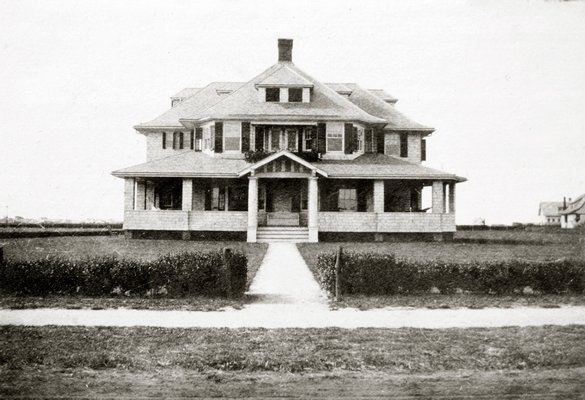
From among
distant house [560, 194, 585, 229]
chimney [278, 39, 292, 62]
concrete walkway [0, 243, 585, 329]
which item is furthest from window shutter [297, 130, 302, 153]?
distant house [560, 194, 585, 229]

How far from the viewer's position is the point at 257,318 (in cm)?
1082

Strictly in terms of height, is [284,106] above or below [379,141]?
above

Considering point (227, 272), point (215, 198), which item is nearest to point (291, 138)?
point (215, 198)

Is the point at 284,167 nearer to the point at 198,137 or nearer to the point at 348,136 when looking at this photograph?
the point at 348,136

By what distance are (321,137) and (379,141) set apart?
487 centimetres

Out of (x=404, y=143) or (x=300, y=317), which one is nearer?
(x=300, y=317)

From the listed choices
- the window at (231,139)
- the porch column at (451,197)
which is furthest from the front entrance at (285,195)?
the porch column at (451,197)

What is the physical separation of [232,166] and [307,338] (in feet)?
74.2

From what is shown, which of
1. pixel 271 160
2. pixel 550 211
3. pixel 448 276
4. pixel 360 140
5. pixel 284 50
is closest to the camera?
pixel 448 276

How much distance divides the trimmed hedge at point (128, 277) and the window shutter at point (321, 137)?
1959 cm

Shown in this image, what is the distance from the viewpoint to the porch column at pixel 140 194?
104ft

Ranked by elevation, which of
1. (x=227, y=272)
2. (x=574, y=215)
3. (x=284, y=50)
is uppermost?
(x=284, y=50)

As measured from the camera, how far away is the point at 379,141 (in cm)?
3512

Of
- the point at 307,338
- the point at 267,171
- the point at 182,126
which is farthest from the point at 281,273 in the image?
the point at 182,126
